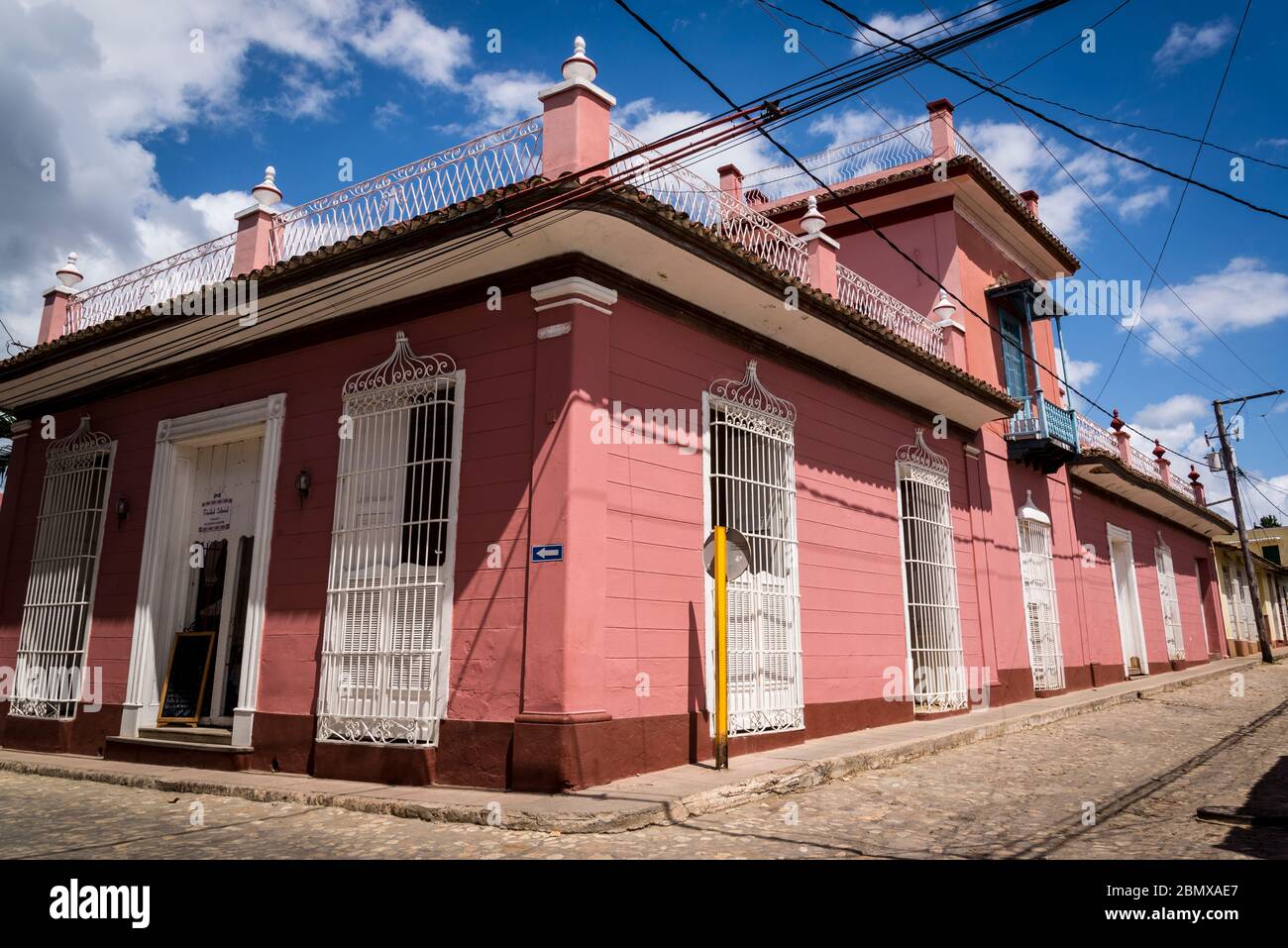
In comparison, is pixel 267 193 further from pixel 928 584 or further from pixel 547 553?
pixel 928 584

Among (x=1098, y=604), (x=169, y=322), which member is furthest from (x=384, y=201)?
(x=1098, y=604)

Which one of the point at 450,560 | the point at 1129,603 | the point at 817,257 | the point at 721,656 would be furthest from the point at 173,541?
the point at 1129,603

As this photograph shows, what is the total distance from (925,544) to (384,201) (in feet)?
23.1

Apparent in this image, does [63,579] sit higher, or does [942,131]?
[942,131]

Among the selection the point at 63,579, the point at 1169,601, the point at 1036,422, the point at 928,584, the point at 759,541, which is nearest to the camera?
the point at 759,541

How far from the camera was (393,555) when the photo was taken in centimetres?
684

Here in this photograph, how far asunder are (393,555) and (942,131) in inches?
387

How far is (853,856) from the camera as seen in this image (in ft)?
13.9

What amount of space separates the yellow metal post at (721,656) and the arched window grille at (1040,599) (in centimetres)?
759

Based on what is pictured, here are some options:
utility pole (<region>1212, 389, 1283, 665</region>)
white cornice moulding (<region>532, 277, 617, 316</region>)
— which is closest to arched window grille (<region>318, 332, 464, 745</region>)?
white cornice moulding (<region>532, 277, 617, 316</region>)

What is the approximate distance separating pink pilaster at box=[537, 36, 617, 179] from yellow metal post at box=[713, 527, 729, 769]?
288 centimetres

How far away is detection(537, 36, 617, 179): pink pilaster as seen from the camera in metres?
6.05

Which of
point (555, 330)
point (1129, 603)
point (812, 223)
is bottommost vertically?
point (1129, 603)
